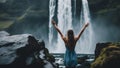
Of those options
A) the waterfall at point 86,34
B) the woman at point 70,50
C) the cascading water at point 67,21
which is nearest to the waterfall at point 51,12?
the cascading water at point 67,21

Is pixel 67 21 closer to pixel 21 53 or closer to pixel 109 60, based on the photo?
pixel 109 60

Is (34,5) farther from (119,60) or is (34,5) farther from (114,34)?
(119,60)

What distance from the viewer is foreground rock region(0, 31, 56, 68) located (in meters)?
25.4

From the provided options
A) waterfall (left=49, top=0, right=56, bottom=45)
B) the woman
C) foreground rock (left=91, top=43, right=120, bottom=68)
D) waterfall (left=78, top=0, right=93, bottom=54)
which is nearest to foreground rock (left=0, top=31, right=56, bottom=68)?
foreground rock (left=91, top=43, right=120, bottom=68)

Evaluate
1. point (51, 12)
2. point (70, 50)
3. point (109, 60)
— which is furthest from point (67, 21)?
point (70, 50)

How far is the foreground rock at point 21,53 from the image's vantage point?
25.4 metres

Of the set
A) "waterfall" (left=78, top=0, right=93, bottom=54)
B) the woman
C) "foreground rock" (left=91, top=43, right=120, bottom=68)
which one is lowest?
"waterfall" (left=78, top=0, right=93, bottom=54)

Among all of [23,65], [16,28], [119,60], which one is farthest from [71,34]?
[16,28]

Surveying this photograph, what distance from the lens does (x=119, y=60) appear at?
27188mm

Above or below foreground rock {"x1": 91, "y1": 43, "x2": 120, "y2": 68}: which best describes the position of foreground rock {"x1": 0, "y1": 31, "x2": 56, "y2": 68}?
above

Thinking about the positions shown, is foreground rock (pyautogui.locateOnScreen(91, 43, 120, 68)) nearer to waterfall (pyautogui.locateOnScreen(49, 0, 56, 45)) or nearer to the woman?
the woman

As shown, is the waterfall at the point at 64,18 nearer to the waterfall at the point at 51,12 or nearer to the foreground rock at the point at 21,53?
the waterfall at the point at 51,12

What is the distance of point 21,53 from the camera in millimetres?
26219

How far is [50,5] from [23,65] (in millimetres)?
99222
